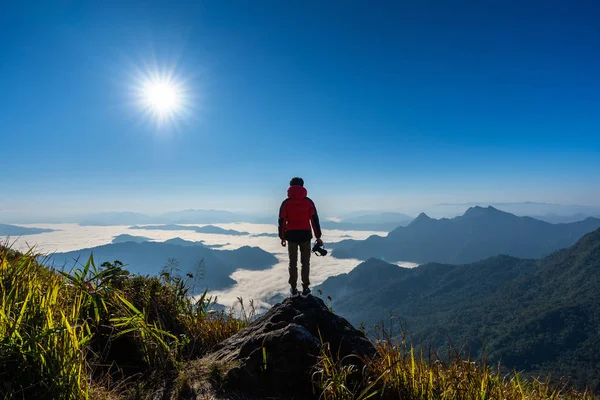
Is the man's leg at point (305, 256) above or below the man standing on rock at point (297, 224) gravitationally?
below

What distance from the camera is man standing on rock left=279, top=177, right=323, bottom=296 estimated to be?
9.36m

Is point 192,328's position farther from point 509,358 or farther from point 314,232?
point 509,358

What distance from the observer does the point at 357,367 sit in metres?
3.49

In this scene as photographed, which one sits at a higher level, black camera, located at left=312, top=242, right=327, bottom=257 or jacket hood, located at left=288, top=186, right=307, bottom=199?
jacket hood, located at left=288, top=186, right=307, bottom=199

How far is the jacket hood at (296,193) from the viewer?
9453 millimetres

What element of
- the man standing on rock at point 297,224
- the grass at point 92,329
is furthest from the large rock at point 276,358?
the man standing on rock at point 297,224

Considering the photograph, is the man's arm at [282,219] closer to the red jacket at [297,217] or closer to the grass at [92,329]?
the red jacket at [297,217]

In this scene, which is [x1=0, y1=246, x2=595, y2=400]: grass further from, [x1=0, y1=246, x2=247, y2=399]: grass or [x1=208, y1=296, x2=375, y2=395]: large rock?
[x1=208, y1=296, x2=375, y2=395]: large rock

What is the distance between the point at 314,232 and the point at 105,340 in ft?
21.5

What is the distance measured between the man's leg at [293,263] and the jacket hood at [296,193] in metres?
1.43

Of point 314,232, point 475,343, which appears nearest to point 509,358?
point 475,343

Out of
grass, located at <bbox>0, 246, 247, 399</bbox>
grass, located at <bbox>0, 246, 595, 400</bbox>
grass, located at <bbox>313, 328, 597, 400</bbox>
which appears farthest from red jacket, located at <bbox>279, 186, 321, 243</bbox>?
grass, located at <bbox>313, 328, 597, 400</bbox>

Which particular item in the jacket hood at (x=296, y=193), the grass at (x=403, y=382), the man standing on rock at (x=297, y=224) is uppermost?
the jacket hood at (x=296, y=193)

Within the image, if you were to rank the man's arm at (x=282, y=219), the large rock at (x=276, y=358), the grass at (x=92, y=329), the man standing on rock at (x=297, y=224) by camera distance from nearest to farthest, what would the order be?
the grass at (x=92, y=329), the large rock at (x=276, y=358), the man standing on rock at (x=297, y=224), the man's arm at (x=282, y=219)
